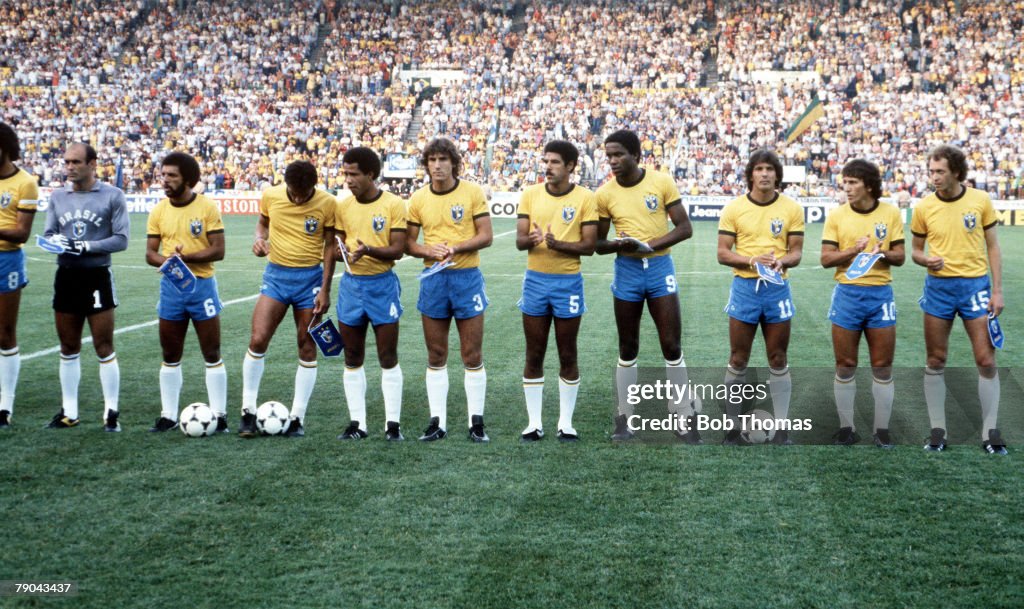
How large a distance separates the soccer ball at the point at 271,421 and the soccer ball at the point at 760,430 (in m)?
3.52

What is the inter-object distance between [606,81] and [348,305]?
41169 millimetres

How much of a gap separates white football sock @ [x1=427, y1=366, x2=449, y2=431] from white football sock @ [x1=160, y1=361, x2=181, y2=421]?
2.01m

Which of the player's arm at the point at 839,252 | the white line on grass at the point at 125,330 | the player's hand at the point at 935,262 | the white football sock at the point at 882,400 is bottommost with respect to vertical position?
the white line on grass at the point at 125,330

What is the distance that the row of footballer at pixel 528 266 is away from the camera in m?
7.21

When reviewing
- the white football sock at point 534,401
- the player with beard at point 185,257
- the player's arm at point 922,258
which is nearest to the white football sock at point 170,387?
the player with beard at point 185,257

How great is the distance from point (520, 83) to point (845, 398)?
41.7 meters

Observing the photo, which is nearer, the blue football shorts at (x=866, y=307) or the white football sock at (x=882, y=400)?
the blue football shorts at (x=866, y=307)

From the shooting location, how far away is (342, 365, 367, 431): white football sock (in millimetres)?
7758

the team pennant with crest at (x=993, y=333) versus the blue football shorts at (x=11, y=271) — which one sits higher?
the blue football shorts at (x=11, y=271)

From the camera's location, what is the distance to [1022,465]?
22.8 ft

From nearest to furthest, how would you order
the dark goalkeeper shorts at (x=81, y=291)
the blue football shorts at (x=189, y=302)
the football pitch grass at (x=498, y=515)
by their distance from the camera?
the football pitch grass at (x=498, y=515) < the blue football shorts at (x=189, y=302) < the dark goalkeeper shorts at (x=81, y=291)

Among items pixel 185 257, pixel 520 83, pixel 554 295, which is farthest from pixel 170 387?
pixel 520 83

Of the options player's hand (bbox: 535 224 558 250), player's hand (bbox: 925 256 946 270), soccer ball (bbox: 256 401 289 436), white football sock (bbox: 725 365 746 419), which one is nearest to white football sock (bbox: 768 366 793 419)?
white football sock (bbox: 725 365 746 419)

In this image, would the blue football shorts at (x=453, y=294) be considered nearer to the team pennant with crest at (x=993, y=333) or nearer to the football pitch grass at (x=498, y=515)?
the football pitch grass at (x=498, y=515)
